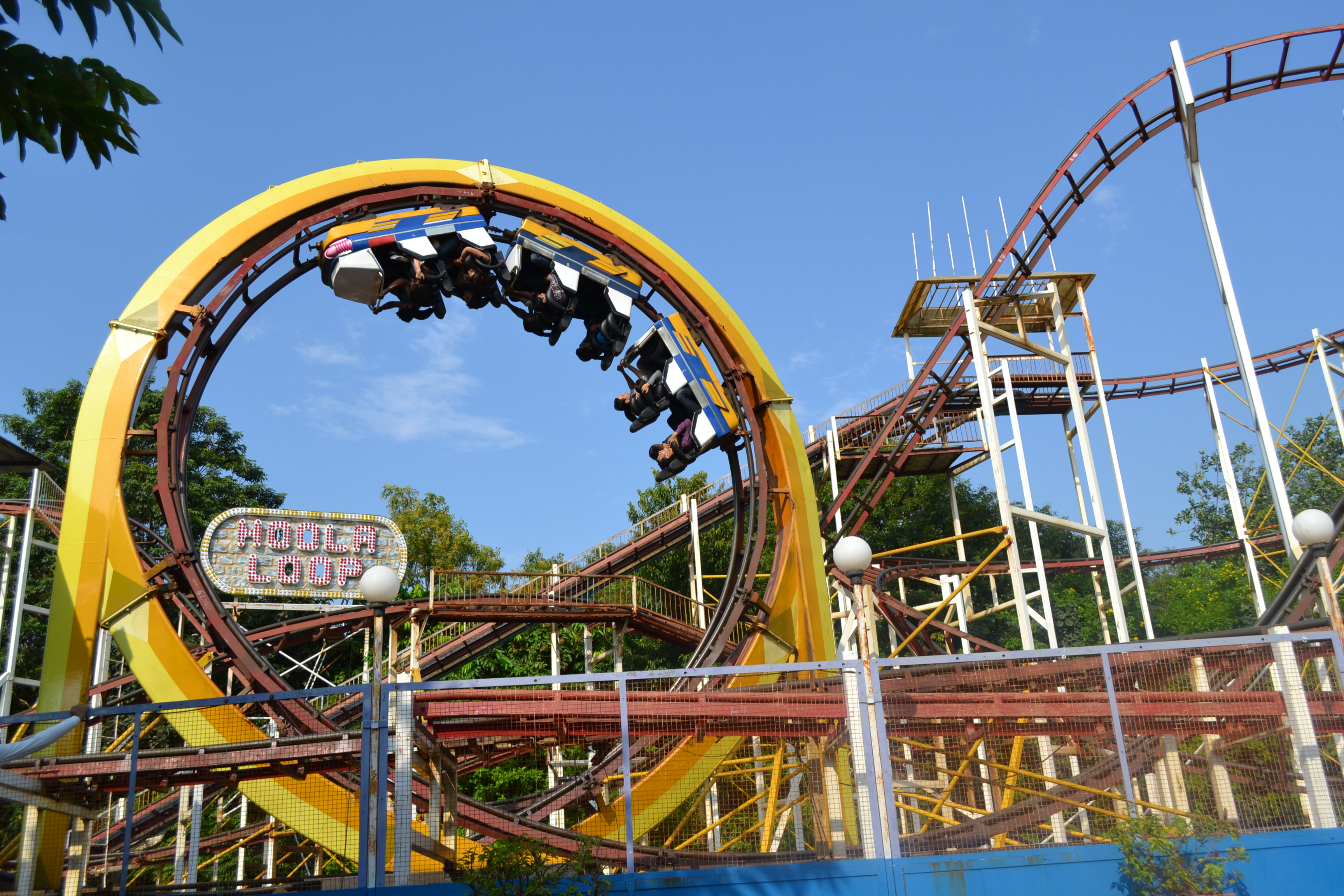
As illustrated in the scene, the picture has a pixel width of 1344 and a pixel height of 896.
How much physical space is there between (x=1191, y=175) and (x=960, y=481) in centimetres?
2668

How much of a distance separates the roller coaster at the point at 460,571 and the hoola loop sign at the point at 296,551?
0.98 m

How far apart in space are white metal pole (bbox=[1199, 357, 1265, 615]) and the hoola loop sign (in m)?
15.8

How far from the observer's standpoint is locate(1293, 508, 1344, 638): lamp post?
6461 mm

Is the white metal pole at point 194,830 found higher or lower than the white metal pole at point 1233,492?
lower

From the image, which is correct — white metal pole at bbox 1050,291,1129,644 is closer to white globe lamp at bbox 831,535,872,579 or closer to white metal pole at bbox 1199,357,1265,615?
white metal pole at bbox 1199,357,1265,615

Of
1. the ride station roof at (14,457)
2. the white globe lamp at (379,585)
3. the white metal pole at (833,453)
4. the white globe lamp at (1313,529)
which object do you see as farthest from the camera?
the white metal pole at (833,453)

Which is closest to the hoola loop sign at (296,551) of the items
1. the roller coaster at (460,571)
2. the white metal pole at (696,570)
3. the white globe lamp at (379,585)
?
the roller coaster at (460,571)

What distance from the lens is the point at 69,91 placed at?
3502 mm

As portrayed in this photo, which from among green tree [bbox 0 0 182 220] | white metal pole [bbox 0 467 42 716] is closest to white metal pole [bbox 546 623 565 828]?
white metal pole [bbox 0 467 42 716]

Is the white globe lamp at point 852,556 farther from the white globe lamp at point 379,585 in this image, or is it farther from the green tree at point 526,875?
the white globe lamp at point 379,585

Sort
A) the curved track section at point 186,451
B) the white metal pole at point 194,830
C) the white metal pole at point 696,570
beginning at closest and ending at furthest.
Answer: the curved track section at point 186,451 < the white metal pole at point 194,830 < the white metal pole at point 696,570

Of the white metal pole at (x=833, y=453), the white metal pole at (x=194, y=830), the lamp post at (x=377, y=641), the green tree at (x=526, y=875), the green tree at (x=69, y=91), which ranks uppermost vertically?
the white metal pole at (x=833, y=453)

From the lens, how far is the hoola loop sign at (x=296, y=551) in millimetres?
14852

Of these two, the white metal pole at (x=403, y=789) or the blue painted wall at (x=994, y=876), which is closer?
the blue painted wall at (x=994, y=876)
